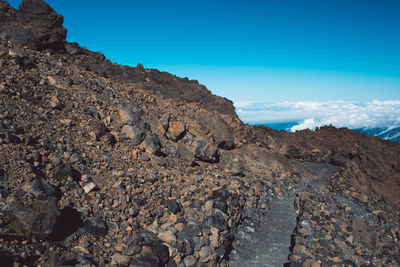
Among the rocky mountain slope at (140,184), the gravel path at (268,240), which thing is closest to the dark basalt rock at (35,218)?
the rocky mountain slope at (140,184)

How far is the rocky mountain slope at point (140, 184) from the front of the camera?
6.85m

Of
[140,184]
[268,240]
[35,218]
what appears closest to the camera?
[35,218]

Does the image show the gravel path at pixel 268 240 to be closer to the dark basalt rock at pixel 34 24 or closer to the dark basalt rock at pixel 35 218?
the dark basalt rock at pixel 35 218

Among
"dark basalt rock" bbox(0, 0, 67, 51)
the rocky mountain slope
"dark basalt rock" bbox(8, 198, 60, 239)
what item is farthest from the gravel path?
"dark basalt rock" bbox(0, 0, 67, 51)

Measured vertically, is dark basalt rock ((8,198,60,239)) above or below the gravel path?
above

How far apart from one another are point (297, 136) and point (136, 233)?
20880 mm

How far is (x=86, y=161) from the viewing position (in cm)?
914

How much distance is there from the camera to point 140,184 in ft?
30.2

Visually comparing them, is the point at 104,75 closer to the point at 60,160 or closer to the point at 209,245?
the point at 60,160

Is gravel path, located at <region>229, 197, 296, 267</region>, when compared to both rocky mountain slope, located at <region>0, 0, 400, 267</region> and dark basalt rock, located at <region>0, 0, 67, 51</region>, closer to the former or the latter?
rocky mountain slope, located at <region>0, 0, 400, 267</region>

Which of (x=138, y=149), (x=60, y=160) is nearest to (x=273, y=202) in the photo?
(x=138, y=149)

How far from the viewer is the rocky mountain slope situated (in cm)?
685

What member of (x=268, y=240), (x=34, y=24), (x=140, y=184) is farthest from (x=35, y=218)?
(x=34, y=24)

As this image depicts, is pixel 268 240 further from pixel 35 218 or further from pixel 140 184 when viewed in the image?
pixel 35 218
